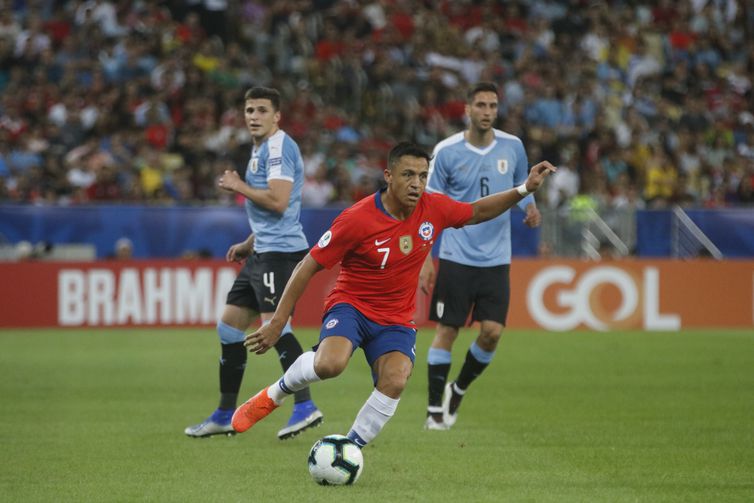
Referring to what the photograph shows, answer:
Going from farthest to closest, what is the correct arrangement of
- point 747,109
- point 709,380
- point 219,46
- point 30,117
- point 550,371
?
point 747,109 → point 219,46 → point 30,117 → point 550,371 → point 709,380

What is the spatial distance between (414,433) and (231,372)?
4.83ft

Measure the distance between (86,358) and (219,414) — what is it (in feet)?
20.2

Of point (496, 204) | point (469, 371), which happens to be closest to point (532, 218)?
point (469, 371)

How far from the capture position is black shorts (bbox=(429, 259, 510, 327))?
9.68 m

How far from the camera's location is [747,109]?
26078 millimetres

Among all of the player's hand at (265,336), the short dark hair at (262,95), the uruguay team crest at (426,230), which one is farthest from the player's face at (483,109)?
the player's hand at (265,336)

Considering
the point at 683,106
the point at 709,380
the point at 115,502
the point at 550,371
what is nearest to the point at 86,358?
the point at 550,371

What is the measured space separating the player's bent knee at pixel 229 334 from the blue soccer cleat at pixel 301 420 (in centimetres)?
69

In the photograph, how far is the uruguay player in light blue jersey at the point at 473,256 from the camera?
Answer: 9664 millimetres

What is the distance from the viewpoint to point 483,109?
948 cm

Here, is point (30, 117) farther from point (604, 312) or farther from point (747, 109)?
point (747, 109)

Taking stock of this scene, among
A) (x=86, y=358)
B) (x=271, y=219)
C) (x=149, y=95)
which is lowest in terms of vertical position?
(x=86, y=358)

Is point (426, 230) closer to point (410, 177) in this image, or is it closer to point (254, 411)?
point (410, 177)

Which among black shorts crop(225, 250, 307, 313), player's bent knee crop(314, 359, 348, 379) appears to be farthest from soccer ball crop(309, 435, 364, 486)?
black shorts crop(225, 250, 307, 313)
